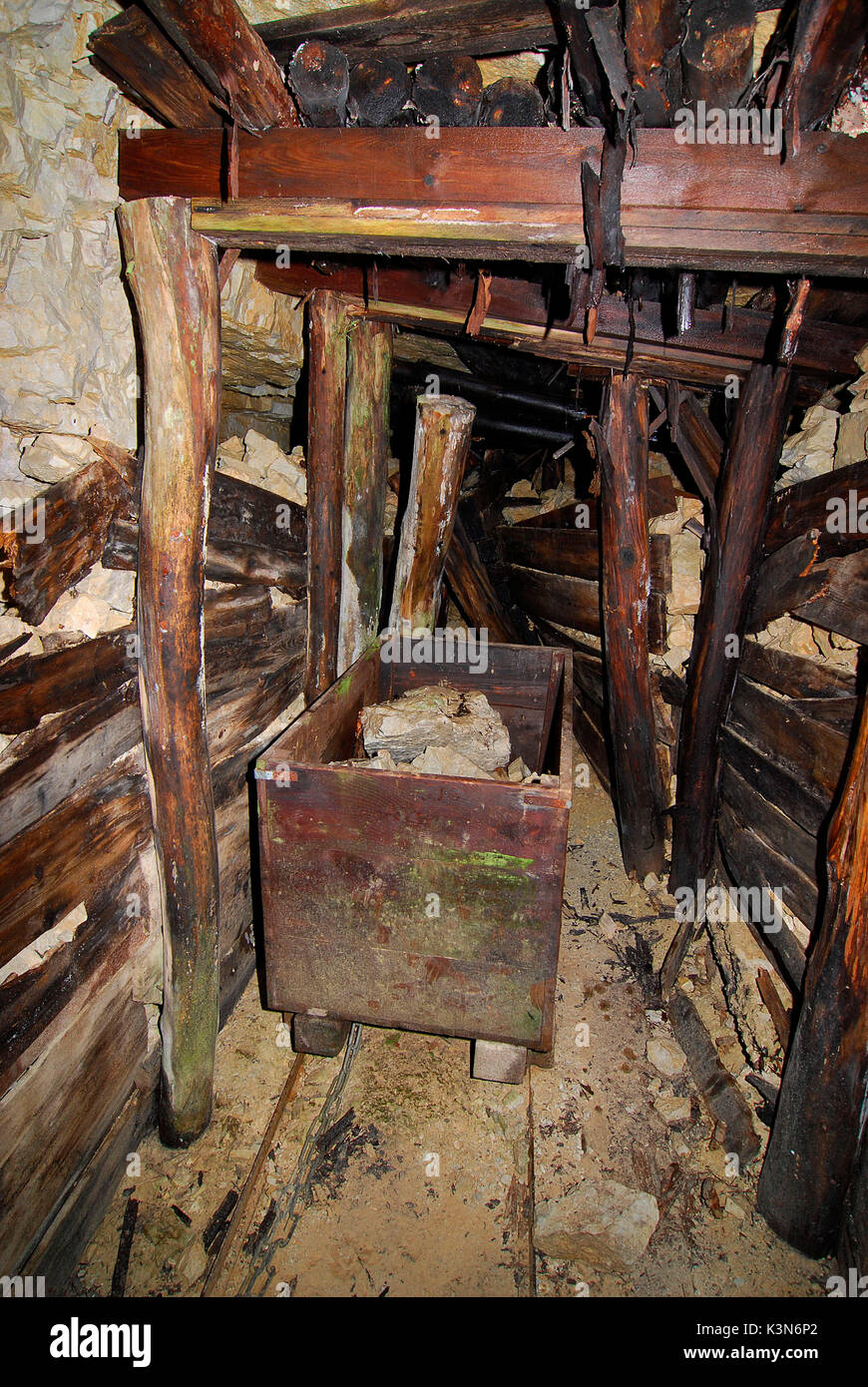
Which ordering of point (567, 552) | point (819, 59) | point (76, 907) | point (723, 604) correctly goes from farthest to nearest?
point (567, 552) < point (723, 604) < point (76, 907) < point (819, 59)

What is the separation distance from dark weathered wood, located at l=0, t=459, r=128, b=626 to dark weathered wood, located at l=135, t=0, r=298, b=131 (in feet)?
3.66

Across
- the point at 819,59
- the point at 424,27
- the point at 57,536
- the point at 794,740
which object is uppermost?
the point at 424,27

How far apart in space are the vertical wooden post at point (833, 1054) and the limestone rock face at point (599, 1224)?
1.72ft

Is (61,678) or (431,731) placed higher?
(61,678)

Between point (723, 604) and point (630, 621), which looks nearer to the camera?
point (723, 604)

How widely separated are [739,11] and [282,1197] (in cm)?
380

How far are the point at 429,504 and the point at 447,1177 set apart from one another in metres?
3.31

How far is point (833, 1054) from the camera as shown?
6.41 ft

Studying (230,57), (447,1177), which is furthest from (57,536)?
(447,1177)

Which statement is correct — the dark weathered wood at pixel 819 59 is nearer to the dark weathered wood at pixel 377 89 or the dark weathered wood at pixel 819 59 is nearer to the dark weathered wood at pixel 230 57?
Answer: the dark weathered wood at pixel 377 89

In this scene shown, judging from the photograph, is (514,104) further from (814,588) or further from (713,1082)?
(713,1082)

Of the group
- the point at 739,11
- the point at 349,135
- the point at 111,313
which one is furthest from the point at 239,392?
the point at 739,11

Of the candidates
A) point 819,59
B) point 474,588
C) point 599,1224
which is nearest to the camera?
point 819,59

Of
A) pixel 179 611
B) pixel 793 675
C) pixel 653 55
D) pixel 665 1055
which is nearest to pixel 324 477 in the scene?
pixel 179 611
